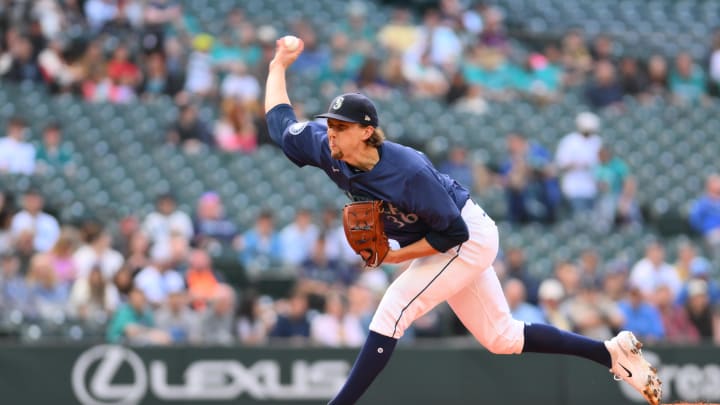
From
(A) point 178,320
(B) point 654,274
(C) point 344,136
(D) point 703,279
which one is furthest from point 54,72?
(C) point 344,136

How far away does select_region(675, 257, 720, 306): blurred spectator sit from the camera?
13.4 metres

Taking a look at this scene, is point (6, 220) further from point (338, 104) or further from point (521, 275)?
point (338, 104)

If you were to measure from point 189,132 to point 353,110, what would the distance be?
8.24 metres

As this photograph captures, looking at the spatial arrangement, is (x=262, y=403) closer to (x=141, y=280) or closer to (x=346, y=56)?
(x=141, y=280)

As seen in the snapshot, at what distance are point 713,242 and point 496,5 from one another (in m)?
6.21

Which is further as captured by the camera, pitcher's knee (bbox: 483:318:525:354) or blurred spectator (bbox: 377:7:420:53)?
blurred spectator (bbox: 377:7:420:53)

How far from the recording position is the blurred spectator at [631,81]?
1748 cm

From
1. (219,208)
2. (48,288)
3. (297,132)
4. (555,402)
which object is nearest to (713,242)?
(555,402)

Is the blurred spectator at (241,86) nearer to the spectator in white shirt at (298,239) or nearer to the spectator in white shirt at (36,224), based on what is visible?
the spectator in white shirt at (298,239)

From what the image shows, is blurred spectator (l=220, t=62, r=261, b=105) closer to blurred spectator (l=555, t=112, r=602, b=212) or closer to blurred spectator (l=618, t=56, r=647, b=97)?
blurred spectator (l=555, t=112, r=602, b=212)

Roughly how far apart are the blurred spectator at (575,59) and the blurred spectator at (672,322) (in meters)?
5.20

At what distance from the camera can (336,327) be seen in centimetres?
1145

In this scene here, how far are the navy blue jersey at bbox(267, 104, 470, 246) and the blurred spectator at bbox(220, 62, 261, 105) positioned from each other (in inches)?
313

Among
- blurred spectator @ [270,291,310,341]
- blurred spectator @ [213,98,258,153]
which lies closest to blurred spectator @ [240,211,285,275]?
blurred spectator @ [270,291,310,341]
